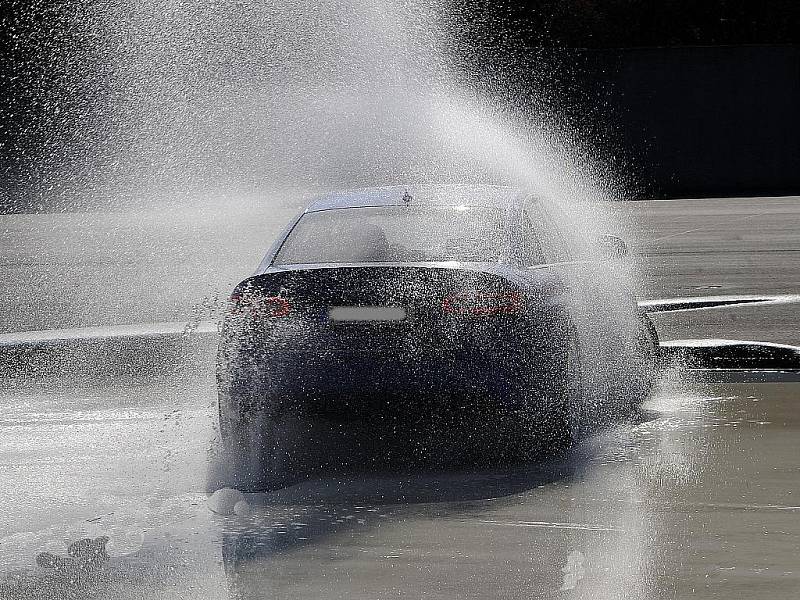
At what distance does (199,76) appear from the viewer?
31.0 m

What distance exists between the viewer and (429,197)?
22.3 ft

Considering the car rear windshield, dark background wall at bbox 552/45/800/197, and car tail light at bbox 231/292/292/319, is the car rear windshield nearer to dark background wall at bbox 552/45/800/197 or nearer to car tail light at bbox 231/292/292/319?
car tail light at bbox 231/292/292/319

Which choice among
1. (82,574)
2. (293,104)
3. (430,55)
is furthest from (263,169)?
(82,574)

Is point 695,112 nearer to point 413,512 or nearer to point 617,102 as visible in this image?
point 617,102

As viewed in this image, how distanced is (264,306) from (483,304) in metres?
0.96

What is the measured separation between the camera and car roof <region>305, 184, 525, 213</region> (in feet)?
22.2

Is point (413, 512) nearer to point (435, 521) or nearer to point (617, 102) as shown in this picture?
point (435, 521)

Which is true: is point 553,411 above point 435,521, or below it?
above

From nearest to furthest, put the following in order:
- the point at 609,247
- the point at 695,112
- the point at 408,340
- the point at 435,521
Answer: the point at 435,521 → the point at 408,340 → the point at 609,247 → the point at 695,112

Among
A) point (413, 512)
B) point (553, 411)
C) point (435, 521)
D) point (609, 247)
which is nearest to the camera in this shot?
point (435, 521)

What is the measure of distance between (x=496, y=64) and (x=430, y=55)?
5.72ft

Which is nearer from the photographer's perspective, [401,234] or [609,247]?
[401,234]

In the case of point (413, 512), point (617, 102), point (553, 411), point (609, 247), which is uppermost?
point (617, 102)

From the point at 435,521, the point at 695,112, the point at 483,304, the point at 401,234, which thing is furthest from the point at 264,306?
the point at 695,112
